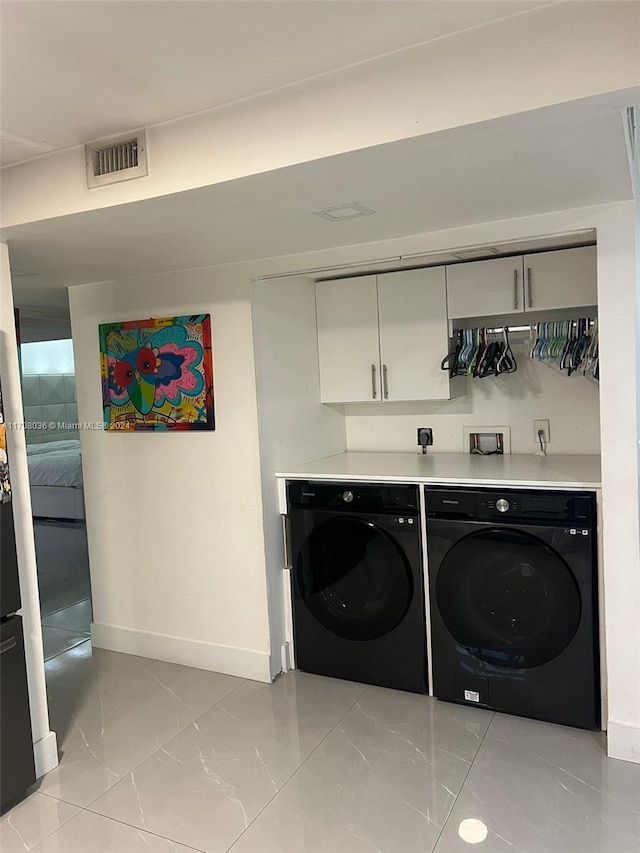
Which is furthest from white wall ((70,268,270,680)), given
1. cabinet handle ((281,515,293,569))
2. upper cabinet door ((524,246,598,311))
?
upper cabinet door ((524,246,598,311))

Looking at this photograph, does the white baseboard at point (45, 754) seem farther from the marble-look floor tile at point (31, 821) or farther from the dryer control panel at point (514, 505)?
the dryer control panel at point (514, 505)

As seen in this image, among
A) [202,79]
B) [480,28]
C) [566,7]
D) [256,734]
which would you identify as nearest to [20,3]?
[202,79]

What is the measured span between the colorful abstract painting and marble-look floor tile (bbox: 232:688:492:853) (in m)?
1.56

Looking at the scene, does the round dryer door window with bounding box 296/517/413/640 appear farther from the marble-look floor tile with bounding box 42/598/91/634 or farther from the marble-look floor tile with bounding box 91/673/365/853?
the marble-look floor tile with bounding box 42/598/91/634

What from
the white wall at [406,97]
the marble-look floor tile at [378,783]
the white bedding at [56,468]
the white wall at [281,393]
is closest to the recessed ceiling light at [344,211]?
the white wall at [406,97]

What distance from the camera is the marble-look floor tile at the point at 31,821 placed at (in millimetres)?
2102

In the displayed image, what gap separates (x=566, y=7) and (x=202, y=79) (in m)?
0.85

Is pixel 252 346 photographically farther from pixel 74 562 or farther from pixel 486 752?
pixel 74 562

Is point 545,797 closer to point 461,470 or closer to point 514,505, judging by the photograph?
point 514,505

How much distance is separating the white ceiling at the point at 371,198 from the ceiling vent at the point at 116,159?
0.09 metres

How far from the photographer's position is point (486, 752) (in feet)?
8.13

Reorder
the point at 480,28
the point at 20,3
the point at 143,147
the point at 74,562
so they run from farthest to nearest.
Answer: the point at 74,562
the point at 143,147
the point at 480,28
the point at 20,3

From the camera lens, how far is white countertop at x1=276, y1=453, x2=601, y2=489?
2613 mm

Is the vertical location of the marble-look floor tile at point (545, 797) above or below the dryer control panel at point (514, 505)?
below
